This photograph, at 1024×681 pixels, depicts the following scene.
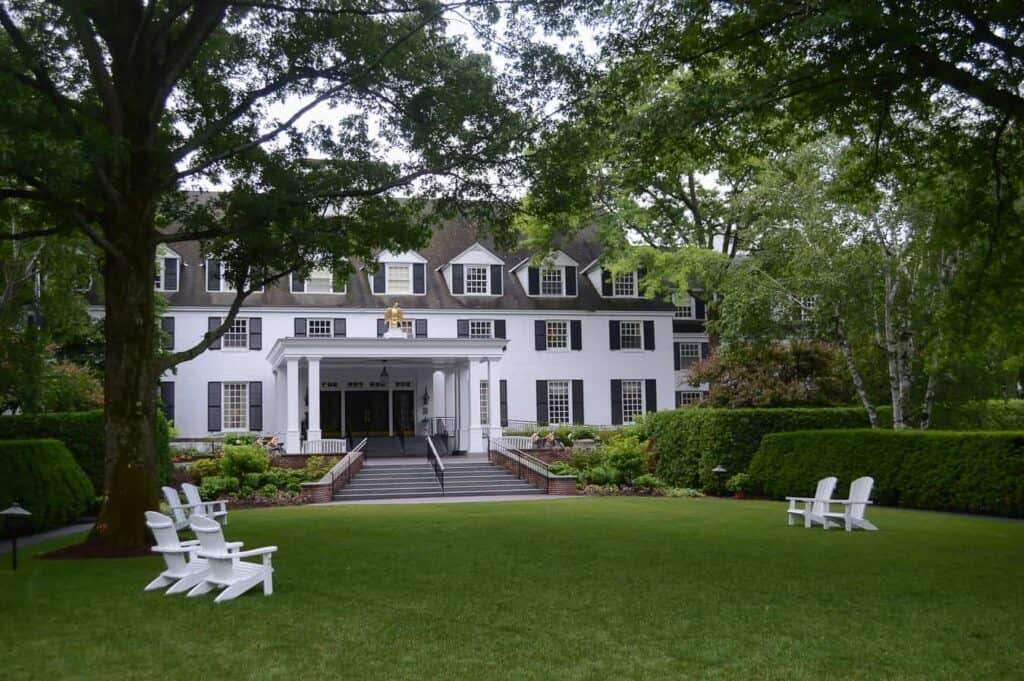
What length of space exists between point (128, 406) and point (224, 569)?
16.9 ft

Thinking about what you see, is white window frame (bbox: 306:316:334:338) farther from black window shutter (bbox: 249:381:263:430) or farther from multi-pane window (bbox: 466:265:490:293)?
multi-pane window (bbox: 466:265:490:293)

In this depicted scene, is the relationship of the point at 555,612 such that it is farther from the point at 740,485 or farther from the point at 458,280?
the point at 458,280

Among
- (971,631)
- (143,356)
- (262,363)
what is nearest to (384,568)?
(143,356)

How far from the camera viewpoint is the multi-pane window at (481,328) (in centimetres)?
3844

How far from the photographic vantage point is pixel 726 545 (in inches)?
499

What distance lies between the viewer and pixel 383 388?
3797cm

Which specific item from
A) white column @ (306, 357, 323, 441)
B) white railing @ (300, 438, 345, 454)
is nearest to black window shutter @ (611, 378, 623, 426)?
white railing @ (300, 438, 345, 454)

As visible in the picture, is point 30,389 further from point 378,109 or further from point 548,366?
point 548,366

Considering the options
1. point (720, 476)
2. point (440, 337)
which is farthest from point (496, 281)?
point (720, 476)

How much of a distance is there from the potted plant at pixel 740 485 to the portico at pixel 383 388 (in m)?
10.3

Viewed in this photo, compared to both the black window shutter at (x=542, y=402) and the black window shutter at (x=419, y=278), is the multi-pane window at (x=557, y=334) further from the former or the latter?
the black window shutter at (x=419, y=278)

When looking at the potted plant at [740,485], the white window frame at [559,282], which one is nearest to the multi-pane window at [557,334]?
the white window frame at [559,282]

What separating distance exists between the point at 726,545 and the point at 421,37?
9265 millimetres

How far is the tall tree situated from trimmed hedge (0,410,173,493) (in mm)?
8012
